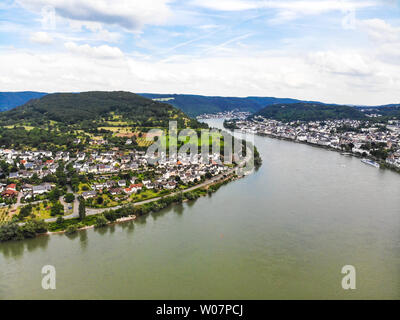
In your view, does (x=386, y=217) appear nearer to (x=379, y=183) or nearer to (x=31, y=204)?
(x=379, y=183)

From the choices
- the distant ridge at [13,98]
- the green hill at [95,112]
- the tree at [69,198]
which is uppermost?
the distant ridge at [13,98]

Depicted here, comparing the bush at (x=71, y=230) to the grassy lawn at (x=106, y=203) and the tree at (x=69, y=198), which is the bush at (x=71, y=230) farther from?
the tree at (x=69, y=198)

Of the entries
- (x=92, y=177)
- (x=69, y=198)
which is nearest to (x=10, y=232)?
(x=69, y=198)

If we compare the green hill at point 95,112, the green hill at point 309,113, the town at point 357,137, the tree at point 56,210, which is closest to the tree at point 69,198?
the tree at point 56,210

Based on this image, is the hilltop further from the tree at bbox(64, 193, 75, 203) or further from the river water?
the river water

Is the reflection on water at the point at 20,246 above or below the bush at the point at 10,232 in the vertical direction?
below

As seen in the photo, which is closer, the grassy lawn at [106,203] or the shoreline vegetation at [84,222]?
the shoreline vegetation at [84,222]

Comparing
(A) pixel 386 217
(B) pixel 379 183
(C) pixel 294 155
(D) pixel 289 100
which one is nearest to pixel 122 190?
(A) pixel 386 217
